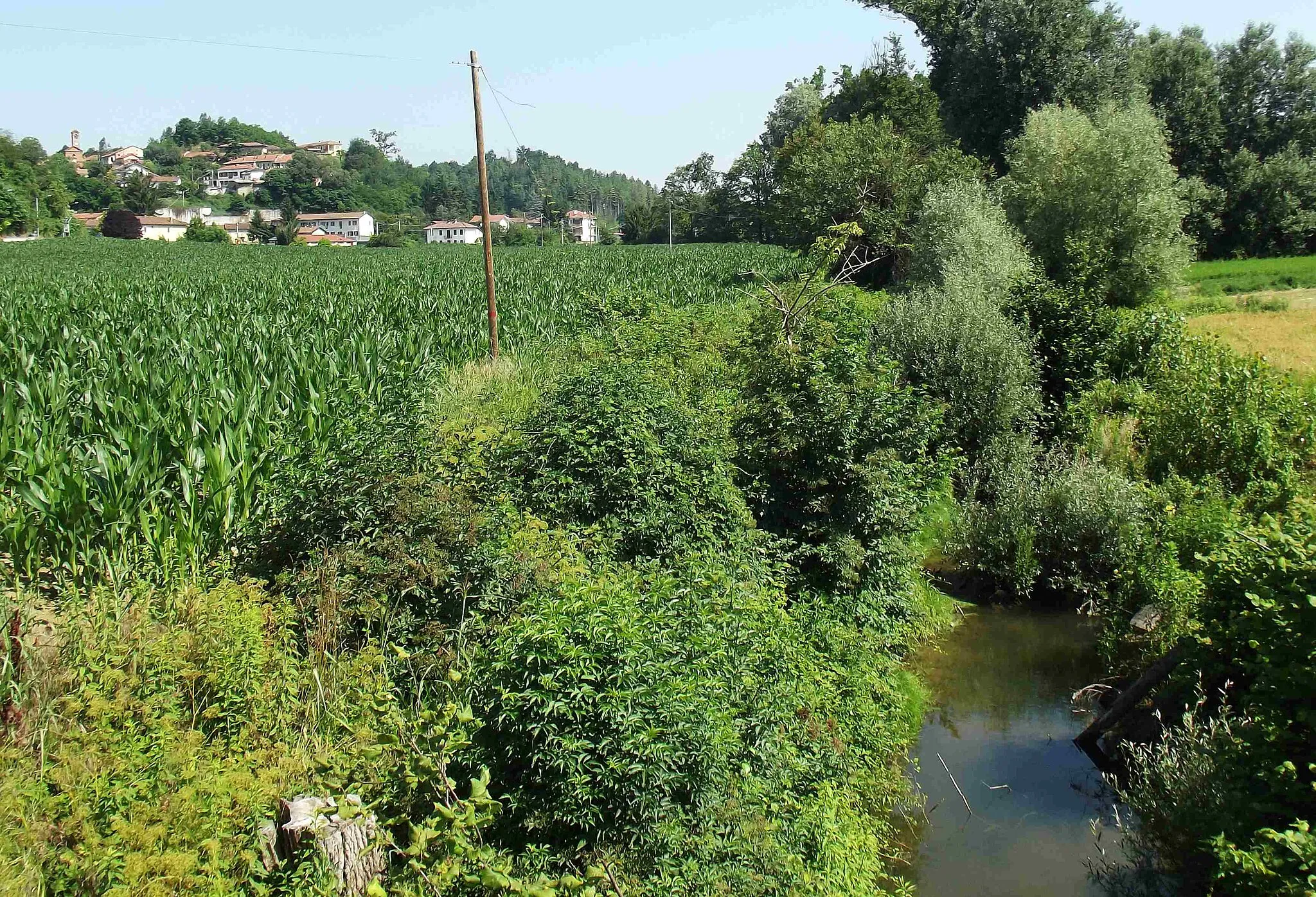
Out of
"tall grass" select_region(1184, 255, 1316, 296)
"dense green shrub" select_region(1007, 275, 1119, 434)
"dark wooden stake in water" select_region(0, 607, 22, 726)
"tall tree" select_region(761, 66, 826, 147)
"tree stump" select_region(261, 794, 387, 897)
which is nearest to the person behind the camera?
"tree stump" select_region(261, 794, 387, 897)

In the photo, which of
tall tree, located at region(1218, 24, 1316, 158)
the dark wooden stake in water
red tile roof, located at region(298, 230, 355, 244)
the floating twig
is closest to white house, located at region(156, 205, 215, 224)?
red tile roof, located at region(298, 230, 355, 244)

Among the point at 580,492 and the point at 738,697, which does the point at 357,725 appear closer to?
the point at 738,697

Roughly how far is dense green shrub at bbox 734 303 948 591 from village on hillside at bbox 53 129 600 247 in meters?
79.2

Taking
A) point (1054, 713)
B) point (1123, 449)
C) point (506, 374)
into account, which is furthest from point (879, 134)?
point (1054, 713)

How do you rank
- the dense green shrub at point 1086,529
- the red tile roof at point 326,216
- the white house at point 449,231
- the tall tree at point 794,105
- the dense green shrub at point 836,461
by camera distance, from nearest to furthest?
the dense green shrub at point 836,461, the dense green shrub at point 1086,529, the tall tree at point 794,105, the red tile roof at point 326,216, the white house at point 449,231

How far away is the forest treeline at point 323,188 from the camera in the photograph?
76.8 meters

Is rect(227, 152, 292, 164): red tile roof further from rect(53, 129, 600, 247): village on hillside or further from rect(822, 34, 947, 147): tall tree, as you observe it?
rect(822, 34, 947, 147): tall tree

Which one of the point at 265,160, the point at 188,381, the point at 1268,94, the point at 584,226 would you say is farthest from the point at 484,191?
the point at 265,160

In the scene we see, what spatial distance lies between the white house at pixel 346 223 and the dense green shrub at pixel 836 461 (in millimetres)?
119807

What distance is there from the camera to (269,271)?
36.7m

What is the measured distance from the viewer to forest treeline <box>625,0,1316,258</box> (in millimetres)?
36531

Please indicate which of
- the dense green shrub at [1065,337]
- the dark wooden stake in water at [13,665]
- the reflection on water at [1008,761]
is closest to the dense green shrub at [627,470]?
the reflection on water at [1008,761]

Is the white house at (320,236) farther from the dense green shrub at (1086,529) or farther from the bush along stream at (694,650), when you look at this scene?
the dense green shrub at (1086,529)

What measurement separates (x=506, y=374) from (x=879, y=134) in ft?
71.4
